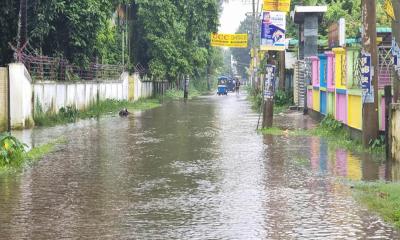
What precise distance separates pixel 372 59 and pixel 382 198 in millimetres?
5662

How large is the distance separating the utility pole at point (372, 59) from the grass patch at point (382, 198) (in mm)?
4026

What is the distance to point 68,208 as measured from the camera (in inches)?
350

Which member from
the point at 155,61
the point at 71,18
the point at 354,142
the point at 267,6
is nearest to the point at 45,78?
the point at 71,18

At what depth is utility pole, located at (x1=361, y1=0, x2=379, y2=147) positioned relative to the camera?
1392 centimetres

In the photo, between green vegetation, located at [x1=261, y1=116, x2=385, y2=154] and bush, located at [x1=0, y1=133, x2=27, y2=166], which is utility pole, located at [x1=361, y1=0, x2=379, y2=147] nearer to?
green vegetation, located at [x1=261, y1=116, x2=385, y2=154]

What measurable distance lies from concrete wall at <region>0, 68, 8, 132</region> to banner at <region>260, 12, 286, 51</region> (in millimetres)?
8314

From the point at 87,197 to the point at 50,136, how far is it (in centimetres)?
994

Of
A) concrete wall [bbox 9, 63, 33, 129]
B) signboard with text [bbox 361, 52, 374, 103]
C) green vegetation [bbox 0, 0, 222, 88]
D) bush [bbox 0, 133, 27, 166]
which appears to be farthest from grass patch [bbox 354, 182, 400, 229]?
green vegetation [bbox 0, 0, 222, 88]

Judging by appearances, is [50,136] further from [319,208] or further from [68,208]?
[319,208]

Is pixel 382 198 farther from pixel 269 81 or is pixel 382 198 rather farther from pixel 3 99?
pixel 3 99

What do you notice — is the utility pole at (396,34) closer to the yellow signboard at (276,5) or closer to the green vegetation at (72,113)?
the yellow signboard at (276,5)

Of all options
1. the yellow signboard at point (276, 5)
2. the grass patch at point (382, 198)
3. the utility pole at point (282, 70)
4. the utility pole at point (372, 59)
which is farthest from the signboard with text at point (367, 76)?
the utility pole at point (282, 70)

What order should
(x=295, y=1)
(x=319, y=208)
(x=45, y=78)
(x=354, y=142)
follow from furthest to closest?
1. (x=295, y=1)
2. (x=45, y=78)
3. (x=354, y=142)
4. (x=319, y=208)

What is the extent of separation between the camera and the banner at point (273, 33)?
Result: 66.0ft
